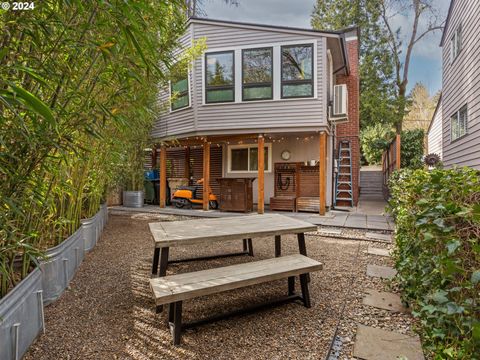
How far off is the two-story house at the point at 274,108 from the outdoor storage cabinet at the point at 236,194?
1.39 feet

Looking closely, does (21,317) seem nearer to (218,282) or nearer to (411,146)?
(218,282)

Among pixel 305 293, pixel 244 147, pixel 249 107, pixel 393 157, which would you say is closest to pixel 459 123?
pixel 393 157

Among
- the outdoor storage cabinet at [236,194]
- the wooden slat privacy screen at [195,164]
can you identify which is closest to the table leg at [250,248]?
the outdoor storage cabinet at [236,194]

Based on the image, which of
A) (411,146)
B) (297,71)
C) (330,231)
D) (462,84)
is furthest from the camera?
(411,146)

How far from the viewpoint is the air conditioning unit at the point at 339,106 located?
7527 millimetres

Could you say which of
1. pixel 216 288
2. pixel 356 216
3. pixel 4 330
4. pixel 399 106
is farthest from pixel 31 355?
pixel 399 106

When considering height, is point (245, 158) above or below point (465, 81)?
below

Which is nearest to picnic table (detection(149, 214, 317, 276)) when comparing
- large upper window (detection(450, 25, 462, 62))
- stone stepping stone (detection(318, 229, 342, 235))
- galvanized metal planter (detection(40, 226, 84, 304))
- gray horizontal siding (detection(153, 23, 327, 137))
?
galvanized metal planter (detection(40, 226, 84, 304))

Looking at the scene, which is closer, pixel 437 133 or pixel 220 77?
pixel 220 77

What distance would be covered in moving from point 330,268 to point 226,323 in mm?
1721

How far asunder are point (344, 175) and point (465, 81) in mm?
3644

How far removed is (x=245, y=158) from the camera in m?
9.29

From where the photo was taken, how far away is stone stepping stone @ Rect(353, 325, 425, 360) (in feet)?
5.85

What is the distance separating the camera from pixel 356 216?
690 cm
